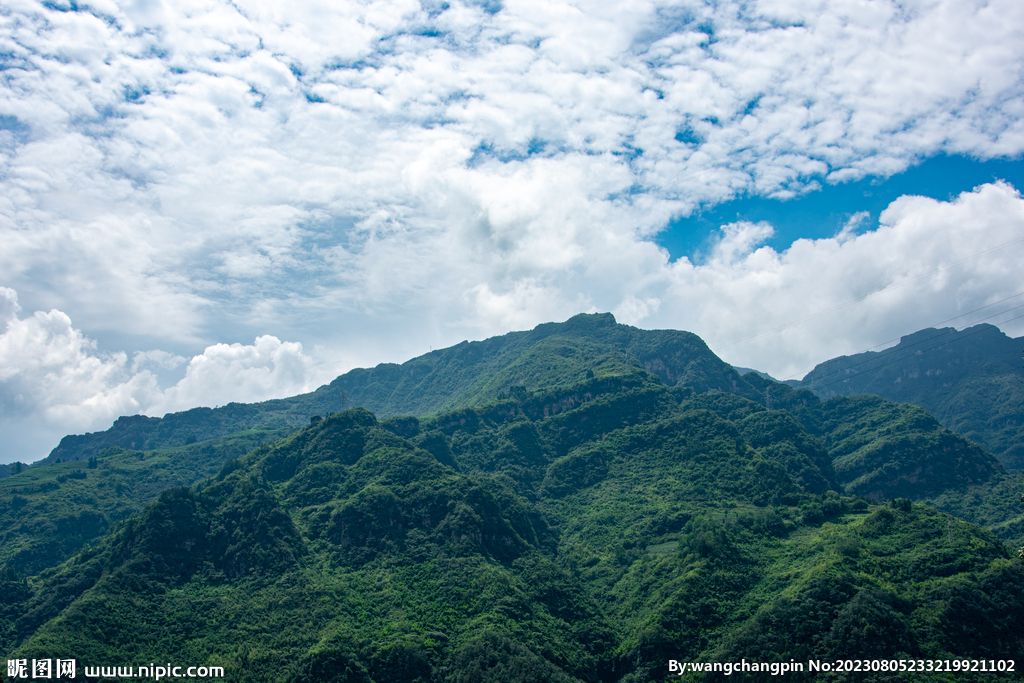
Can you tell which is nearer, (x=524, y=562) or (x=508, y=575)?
(x=508, y=575)

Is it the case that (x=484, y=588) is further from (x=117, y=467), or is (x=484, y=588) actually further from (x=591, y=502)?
(x=117, y=467)

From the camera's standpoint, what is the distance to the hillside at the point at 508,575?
8269cm

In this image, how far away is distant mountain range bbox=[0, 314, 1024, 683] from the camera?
83.2 meters

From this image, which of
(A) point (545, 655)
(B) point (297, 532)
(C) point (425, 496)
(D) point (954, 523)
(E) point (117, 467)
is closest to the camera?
(A) point (545, 655)

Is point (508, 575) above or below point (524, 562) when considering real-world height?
below

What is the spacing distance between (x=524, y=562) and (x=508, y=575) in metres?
8.21

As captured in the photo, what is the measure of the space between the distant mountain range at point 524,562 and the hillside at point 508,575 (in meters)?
0.34

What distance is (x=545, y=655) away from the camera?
90.9m

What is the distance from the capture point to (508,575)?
106 metres

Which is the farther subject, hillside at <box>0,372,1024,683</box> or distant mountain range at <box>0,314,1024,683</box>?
distant mountain range at <box>0,314,1024,683</box>

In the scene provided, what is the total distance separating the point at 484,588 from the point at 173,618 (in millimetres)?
42966

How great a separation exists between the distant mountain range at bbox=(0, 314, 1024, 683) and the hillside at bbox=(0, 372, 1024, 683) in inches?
13.4

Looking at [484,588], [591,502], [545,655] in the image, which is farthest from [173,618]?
[591,502]

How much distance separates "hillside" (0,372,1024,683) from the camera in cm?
8269
